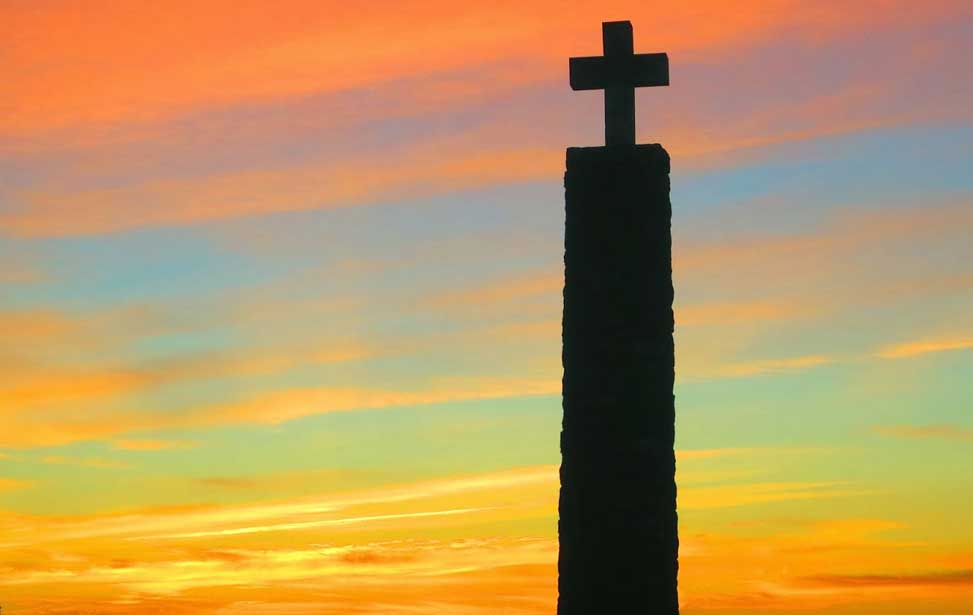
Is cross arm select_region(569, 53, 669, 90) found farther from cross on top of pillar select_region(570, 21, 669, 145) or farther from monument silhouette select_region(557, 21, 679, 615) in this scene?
monument silhouette select_region(557, 21, 679, 615)

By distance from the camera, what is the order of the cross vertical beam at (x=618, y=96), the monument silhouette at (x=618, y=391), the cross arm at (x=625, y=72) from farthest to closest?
the cross arm at (x=625, y=72) < the cross vertical beam at (x=618, y=96) < the monument silhouette at (x=618, y=391)

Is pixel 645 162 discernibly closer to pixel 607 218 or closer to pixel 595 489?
pixel 607 218

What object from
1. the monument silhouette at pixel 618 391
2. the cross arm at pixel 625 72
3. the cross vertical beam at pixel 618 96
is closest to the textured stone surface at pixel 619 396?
the monument silhouette at pixel 618 391

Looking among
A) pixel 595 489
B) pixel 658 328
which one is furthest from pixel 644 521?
pixel 658 328

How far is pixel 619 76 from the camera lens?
1755 cm

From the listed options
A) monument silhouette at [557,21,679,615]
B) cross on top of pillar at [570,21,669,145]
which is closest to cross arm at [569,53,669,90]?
cross on top of pillar at [570,21,669,145]

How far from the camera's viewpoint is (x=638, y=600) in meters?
16.6

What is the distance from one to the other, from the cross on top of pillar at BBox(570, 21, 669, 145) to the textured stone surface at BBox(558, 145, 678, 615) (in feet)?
1.24

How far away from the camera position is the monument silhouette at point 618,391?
54.7 ft

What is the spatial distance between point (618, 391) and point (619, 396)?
0.16 feet

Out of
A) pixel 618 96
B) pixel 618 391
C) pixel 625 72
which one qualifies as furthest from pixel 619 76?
pixel 618 391

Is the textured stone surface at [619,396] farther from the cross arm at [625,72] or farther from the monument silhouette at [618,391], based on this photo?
the cross arm at [625,72]

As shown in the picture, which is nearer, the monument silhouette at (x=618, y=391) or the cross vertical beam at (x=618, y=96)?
the monument silhouette at (x=618, y=391)

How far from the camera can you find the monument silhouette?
16.7 m
